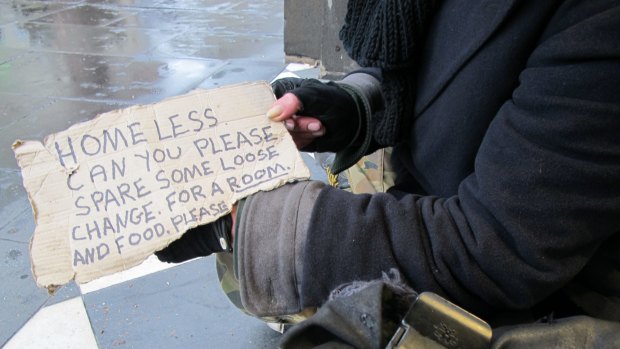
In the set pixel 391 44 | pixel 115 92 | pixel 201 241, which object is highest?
pixel 391 44

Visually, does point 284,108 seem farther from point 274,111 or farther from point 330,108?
point 330,108

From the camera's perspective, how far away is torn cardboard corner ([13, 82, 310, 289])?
29.9 inches

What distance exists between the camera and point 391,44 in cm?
96

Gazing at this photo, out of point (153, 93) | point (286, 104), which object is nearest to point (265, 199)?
point (286, 104)

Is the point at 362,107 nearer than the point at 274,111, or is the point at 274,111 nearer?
the point at 274,111

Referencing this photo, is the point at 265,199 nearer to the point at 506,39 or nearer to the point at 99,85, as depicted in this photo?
the point at 506,39

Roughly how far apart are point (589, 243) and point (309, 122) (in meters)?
0.55

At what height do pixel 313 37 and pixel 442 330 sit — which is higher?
pixel 442 330

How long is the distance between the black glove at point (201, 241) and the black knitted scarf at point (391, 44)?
1.43 ft

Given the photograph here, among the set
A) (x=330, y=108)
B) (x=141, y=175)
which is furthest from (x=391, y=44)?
(x=141, y=175)

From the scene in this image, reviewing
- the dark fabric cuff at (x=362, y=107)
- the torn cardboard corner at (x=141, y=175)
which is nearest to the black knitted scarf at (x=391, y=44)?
the dark fabric cuff at (x=362, y=107)

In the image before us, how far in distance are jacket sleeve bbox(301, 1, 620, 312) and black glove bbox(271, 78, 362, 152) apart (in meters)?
0.29

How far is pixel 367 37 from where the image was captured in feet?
3.29

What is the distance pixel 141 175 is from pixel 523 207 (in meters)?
0.58
